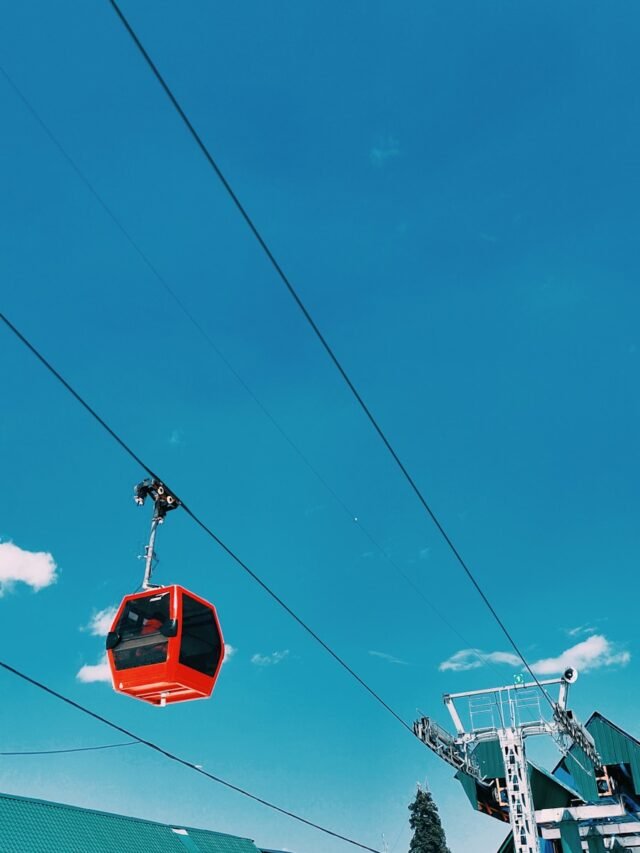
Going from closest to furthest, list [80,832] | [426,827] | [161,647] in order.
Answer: [161,647]
[80,832]
[426,827]

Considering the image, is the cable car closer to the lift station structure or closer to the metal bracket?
the metal bracket

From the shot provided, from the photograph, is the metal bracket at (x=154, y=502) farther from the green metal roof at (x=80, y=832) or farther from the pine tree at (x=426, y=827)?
the pine tree at (x=426, y=827)

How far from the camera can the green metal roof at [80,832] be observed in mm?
29688

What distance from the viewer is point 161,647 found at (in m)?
10.3

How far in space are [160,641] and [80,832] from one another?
27.7m

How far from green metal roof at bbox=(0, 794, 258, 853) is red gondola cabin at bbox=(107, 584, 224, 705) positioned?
22829mm

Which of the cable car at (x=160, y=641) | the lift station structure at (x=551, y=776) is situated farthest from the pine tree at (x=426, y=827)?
the cable car at (x=160, y=641)

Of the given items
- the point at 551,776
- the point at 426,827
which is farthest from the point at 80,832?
the point at 426,827

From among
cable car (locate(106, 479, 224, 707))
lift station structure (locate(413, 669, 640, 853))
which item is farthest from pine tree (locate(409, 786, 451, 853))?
cable car (locate(106, 479, 224, 707))

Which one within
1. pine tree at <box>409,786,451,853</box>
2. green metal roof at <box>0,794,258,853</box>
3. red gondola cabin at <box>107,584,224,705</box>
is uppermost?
pine tree at <box>409,786,451,853</box>

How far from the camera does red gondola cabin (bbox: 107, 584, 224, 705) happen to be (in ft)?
33.7

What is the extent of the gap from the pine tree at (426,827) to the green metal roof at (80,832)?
30.0 m

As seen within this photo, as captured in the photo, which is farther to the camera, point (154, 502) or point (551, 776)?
point (551, 776)

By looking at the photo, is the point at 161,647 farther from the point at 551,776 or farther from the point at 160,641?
the point at 551,776
